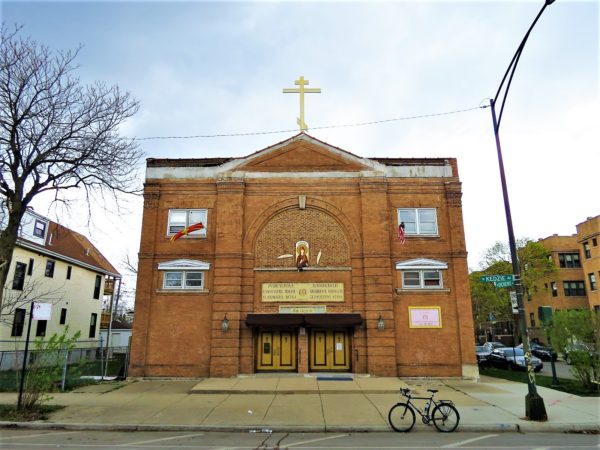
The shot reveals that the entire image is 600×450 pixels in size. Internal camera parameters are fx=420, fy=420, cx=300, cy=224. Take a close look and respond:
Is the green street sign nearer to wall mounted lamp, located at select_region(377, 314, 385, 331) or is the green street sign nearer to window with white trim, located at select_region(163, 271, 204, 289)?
wall mounted lamp, located at select_region(377, 314, 385, 331)

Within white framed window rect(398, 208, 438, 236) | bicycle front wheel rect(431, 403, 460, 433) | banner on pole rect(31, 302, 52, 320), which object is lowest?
bicycle front wheel rect(431, 403, 460, 433)

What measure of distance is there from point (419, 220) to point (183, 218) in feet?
39.0

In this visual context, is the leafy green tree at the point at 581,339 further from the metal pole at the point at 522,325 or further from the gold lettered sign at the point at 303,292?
the gold lettered sign at the point at 303,292

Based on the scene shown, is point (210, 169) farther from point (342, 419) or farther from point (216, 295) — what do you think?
point (342, 419)

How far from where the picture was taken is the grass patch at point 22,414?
1138cm

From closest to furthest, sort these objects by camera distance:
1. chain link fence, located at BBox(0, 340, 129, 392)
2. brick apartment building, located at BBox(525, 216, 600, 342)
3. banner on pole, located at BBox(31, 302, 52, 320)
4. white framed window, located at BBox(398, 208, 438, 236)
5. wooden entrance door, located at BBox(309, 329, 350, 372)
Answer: banner on pole, located at BBox(31, 302, 52, 320)
chain link fence, located at BBox(0, 340, 129, 392)
wooden entrance door, located at BBox(309, 329, 350, 372)
white framed window, located at BBox(398, 208, 438, 236)
brick apartment building, located at BBox(525, 216, 600, 342)

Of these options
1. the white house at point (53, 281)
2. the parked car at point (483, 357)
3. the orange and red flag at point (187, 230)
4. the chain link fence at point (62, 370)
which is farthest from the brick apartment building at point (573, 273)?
the white house at point (53, 281)

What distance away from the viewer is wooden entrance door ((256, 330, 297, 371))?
1953 centimetres

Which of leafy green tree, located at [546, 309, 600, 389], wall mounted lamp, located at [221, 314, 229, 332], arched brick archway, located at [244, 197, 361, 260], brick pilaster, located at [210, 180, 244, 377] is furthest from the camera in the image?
arched brick archway, located at [244, 197, 361, 260]

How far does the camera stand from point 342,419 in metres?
11.4

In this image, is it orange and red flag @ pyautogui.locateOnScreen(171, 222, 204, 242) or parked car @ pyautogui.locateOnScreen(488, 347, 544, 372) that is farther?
parked car @ pyautogui.locateOnScreen(488, 347, 544, 372)

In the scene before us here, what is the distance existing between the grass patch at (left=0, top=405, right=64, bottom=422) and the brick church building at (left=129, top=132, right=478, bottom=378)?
6959 mm

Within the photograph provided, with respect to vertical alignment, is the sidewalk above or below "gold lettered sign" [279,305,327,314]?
below

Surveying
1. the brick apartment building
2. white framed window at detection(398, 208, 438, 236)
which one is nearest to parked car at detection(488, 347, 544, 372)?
white framed window at detection(398, 208, 438, 236)
